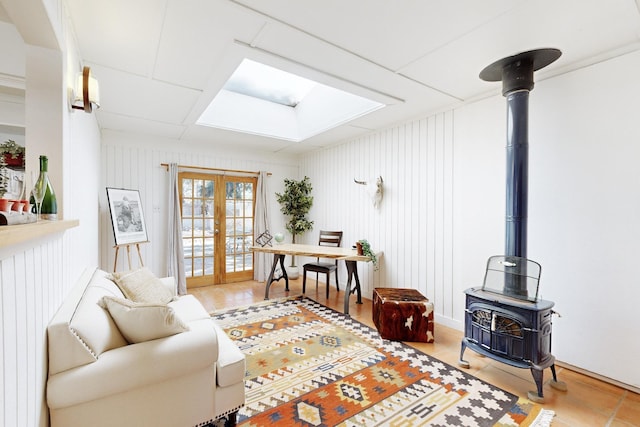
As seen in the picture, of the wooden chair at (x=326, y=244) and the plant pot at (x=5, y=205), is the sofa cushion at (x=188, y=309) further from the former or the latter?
the wooden chair at (x=326, y=244)

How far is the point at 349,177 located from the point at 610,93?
305cm

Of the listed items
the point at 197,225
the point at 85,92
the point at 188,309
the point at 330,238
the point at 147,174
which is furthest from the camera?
the point at 197,225

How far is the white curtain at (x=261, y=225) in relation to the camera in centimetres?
527

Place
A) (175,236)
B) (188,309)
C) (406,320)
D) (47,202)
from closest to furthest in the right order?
(47,202), (188,309), (406,320), (175,236)

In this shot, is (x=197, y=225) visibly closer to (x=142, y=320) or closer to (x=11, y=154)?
(x=11, y=154)

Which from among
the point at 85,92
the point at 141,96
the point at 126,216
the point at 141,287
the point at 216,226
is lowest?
the point at 141,287

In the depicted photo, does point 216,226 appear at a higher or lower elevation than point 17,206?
lower

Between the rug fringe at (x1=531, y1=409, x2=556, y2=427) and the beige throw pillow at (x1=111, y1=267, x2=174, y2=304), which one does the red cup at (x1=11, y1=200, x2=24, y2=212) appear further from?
the rug fringe at (x1=531, y1=409, x2=556, y2=427)

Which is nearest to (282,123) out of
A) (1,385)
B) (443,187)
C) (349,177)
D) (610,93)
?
(349,177)

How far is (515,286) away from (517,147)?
1116mm

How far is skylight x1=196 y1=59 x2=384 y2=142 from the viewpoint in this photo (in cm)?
357

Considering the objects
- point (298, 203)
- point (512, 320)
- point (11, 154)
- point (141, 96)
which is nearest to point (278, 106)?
point (298, 203)

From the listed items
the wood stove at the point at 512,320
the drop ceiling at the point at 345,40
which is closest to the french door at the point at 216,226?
the drop ceiling at the point at 345,40

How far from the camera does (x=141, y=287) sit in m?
2.34
